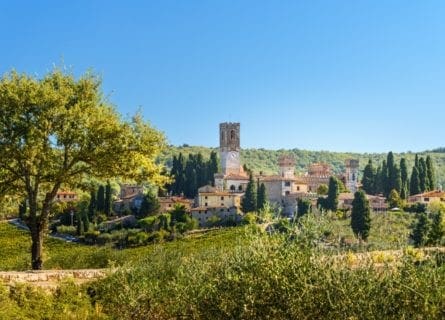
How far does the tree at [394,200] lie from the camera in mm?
93613

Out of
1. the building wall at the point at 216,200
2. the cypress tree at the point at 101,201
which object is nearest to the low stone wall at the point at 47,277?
the cypress tree at the point at 101,201

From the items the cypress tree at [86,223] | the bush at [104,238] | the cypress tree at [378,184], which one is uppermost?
the cypress tree at [378,184]

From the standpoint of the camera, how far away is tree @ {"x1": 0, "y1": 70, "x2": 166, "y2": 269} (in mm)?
22781

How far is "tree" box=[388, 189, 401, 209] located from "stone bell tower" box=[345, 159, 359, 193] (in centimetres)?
2875

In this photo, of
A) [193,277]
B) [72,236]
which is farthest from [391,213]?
[193,277]

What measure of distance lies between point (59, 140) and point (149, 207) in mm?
78578

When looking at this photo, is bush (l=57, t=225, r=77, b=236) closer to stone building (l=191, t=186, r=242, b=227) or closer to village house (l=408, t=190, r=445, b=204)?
stone building (l=191, t=186, r=242, b=227)

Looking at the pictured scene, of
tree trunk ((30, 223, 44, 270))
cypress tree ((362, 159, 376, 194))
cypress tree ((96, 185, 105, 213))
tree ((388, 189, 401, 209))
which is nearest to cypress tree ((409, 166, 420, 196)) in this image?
tree ((388, 189, 401, 209))

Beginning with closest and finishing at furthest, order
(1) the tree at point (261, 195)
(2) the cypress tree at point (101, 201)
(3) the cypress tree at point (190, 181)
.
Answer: (1) the tree at point (261, 195) < (2) the cypress tree at point (101, 201) < (3) the cypress tree at point (190, 181)

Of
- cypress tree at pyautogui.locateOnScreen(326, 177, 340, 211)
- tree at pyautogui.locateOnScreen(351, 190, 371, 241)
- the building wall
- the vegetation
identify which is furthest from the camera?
the vegetation

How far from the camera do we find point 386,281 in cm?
1143

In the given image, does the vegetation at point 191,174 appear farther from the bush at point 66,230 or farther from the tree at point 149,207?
the bush at point 66,230

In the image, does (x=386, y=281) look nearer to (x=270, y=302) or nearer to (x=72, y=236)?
(x=270, y=302)

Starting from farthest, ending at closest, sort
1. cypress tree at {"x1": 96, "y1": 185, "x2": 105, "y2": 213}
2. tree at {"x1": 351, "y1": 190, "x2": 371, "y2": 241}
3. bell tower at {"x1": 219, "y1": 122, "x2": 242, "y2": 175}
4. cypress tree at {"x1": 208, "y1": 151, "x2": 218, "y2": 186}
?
bell tower at {"x1": 219, "y1": 122, "x2": 242, "y2": 175}
cypress tree at {"x1": 208, "y1": 151, "x2": 218, "y2": 186}
cypress tree at {"x1": 96, "y1": 185, "x2": 105, "y2": 213}
tree at {"x1": 351, "y1": 190, "x2": 371, "y2": 241}
